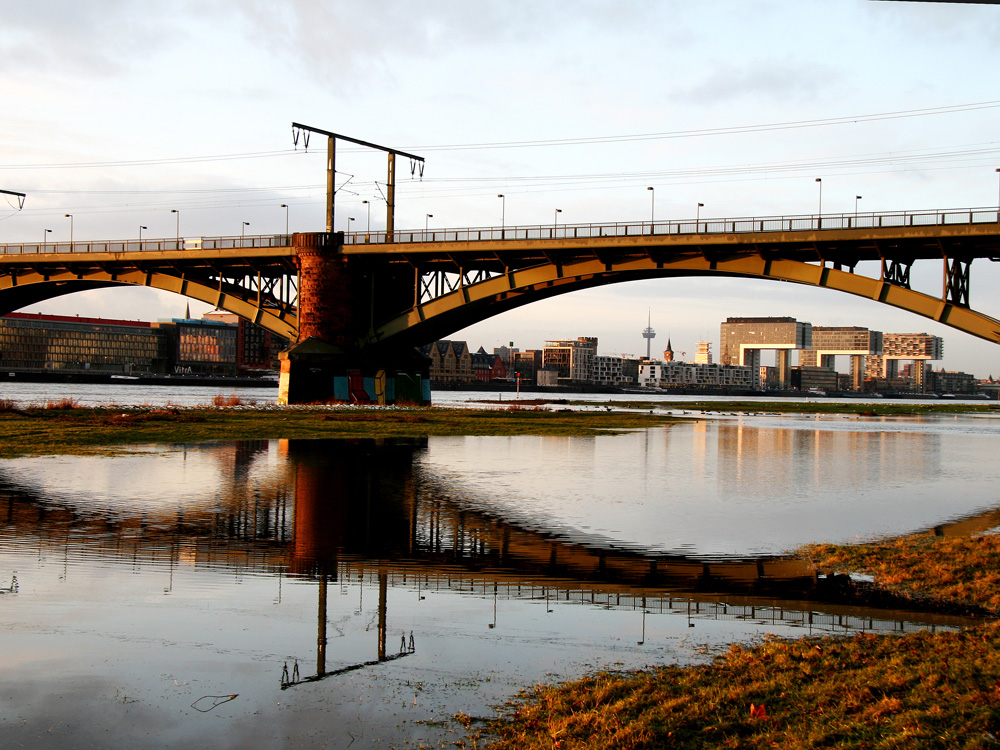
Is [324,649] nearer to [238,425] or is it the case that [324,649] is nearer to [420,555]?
[420,555]

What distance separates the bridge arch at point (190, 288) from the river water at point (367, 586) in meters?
48.8

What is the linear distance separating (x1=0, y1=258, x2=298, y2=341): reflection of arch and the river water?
4942 cm

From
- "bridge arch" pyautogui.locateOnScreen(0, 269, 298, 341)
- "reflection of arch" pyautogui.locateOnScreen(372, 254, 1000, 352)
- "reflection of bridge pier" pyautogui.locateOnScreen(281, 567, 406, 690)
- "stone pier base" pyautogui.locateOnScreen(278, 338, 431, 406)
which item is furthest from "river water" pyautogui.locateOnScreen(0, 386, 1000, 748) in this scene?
"bridge arch" pyautogui.locateOnScreen(0, 269, 298, 341)

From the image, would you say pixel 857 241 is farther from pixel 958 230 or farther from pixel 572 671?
pixel 572 671

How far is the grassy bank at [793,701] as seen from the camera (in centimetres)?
697

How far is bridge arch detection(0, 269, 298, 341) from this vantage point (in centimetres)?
7612

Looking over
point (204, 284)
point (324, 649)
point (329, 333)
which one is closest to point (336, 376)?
point (329, 333)

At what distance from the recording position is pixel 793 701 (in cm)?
778

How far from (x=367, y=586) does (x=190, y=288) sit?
71.8 meters

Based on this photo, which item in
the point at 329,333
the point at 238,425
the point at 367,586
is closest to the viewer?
the point at 367,586

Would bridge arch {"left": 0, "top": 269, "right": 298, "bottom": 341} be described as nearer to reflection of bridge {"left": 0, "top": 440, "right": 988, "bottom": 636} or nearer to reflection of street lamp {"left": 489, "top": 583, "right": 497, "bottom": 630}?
reflection of bridge {"left": 0, "top": 440, "right": 988, "bottom": 636}

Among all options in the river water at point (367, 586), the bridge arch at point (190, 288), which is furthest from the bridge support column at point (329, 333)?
the river water at point (367, 586)

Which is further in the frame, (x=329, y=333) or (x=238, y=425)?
(x=329, y=333)

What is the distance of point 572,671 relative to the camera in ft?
29.6
